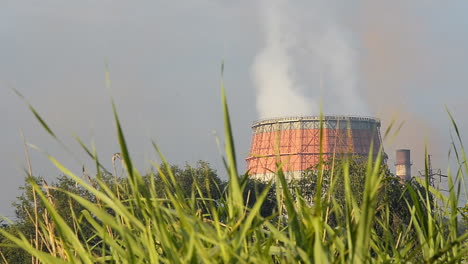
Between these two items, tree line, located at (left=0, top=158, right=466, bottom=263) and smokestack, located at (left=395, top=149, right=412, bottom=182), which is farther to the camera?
smokestack, located at (left=395, top=149, right=412, bottom=182)

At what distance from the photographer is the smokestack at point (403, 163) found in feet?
404

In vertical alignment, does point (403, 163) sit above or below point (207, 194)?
above

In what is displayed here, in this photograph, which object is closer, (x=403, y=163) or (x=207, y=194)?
(x=207, y=194)

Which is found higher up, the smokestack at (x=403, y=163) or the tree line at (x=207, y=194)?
the smokestack at (x=403, y=163)

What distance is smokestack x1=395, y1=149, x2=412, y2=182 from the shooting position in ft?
404

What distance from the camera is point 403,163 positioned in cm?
12388

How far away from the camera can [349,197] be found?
238 cm

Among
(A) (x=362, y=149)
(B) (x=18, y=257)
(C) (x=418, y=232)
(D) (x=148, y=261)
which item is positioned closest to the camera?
(D) (x=148, y=261)

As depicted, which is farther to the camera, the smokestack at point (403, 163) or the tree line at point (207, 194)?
the smokestack at point (403, 163)

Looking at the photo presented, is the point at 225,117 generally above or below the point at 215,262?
above

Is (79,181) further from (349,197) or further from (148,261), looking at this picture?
(349,197)

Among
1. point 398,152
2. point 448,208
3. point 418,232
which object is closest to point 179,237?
point 418,232

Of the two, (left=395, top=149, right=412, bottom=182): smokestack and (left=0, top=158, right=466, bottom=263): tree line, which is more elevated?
(left=395, top=149, right=412, bottom=182): smokestack

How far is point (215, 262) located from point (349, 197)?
480 millimetres
